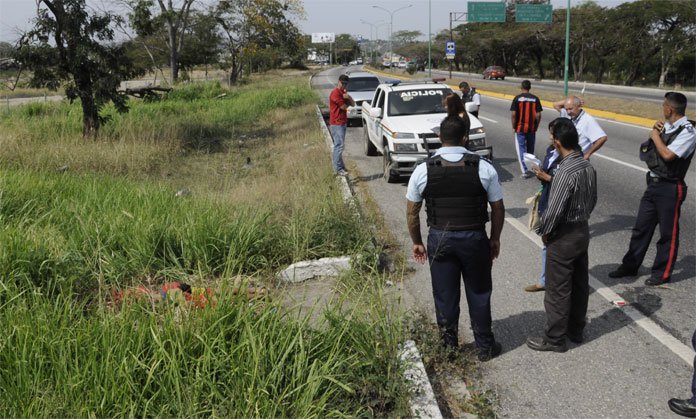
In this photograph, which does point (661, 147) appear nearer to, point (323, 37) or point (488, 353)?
point (488, 353)

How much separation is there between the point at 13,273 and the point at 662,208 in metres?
5.86

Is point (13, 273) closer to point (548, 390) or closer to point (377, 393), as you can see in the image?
point (377, 393)

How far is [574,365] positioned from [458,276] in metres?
1.06

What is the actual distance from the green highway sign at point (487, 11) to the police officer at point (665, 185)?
164 ft

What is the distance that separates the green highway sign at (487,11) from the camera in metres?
52.4

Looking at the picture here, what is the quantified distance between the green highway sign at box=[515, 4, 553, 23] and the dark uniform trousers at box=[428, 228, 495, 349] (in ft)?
159

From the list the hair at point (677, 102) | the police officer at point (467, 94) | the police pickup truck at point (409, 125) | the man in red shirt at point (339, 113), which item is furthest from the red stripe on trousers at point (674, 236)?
the police officer at point (467, 94)

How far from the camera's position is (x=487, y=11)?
52.9 meters

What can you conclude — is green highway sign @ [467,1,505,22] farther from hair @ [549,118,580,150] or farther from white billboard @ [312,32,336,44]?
white billboard @ [312,32,336,44]

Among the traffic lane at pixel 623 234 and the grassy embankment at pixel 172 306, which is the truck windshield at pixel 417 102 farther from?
the grassy embankment at pixel 172 306

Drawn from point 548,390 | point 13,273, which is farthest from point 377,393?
point 13,273

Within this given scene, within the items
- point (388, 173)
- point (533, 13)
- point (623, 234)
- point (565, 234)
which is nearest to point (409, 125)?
point (388, 173)

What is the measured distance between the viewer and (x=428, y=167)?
4.18 meters

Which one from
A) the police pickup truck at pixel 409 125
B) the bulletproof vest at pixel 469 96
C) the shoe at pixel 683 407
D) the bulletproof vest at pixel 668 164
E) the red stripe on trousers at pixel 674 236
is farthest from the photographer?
the bulletproof vest at pixel 469 96
